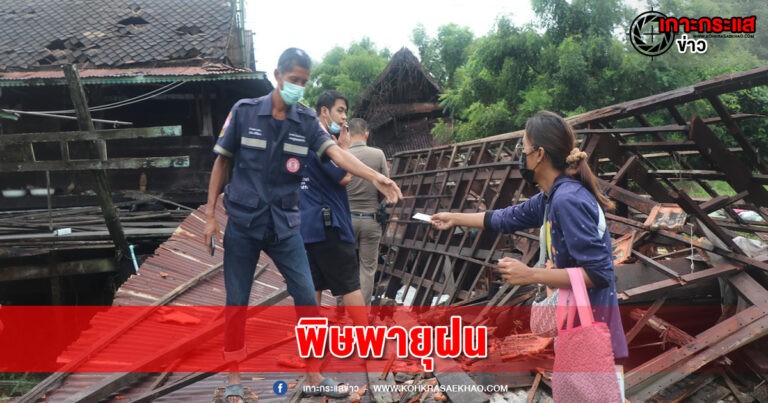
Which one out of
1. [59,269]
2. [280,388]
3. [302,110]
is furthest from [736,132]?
[59,269]

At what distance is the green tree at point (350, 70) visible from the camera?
116 feet

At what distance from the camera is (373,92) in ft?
73.0

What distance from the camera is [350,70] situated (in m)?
37.3

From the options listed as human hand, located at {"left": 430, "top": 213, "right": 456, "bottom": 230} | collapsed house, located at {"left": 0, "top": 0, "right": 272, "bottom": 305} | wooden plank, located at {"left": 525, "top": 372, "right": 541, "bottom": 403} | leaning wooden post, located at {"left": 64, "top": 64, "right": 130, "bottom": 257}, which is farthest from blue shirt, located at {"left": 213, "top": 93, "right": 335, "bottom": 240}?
collapsed house, located at {"left": 0, "top": 0, "right": 272, "bottom": 305}

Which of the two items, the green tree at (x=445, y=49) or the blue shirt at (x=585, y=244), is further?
the green tree at (x=445, y=49)

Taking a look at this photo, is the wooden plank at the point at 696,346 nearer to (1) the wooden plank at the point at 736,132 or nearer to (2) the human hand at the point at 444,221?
(2) the human hand at the point at 444,221

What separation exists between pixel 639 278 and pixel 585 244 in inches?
94.8

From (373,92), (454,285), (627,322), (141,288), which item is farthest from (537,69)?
(141,288)

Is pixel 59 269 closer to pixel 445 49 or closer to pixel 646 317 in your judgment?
pixel 646 317

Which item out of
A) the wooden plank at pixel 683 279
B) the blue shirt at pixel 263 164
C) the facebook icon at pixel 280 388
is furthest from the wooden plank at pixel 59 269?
the wooden plank at pixel 683 279

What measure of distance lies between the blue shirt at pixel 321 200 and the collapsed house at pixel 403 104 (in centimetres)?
1756

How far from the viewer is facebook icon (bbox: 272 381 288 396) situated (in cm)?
314

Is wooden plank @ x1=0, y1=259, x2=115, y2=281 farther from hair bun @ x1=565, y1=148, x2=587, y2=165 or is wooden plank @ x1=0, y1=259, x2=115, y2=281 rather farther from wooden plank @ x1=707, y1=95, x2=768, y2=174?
wooden plank @ x1=707, y1=95, x2=768, y2=174

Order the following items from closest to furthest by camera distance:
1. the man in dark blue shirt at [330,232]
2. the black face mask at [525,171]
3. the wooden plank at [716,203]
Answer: the black face mask at [525,171], the man in dark blue shirt at [330,232], the wooden plank at [716,203]
